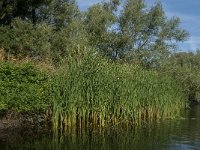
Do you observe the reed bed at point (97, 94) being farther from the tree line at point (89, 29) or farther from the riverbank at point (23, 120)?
the tree line at point (89, 29)

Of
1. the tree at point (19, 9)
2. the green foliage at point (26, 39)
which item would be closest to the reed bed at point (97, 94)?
the green foliage at point (26, 39)

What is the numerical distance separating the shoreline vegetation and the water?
1.27 meters

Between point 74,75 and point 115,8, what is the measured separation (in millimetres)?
26675

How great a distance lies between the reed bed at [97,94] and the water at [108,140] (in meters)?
0.96

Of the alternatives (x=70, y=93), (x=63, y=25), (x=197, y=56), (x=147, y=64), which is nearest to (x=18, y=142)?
(x=70, y=93)

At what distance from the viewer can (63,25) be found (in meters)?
36.5

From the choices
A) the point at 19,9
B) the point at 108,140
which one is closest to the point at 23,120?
the point at 108,140

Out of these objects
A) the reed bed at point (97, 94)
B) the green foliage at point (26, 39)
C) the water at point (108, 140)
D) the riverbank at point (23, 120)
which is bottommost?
the water at point (108, 140)

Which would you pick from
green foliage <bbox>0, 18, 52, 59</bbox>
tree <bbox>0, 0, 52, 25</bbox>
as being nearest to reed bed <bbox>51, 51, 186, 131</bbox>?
green foliage <bbox>0, 18, 52, 59</bbox>

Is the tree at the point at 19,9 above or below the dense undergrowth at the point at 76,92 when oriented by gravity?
A: above

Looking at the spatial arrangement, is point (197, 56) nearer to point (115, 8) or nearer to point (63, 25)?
point (115, 8)

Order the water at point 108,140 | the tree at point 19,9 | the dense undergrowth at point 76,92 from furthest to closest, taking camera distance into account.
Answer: the tree at point 19,9 → the dense undergrowth at point 76,92 → the water at point 108,140

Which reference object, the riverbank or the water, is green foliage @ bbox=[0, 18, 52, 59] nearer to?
the riverbank

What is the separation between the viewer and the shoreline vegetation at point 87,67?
19.8 meters
